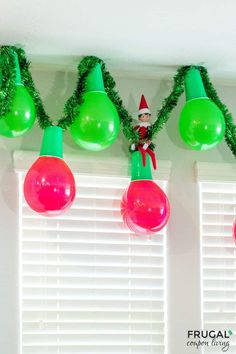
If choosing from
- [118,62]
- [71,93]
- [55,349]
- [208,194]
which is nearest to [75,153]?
[71,93]

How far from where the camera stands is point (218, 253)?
3258 millimetres

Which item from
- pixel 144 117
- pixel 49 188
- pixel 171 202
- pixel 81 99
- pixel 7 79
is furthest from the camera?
pixel 171 202

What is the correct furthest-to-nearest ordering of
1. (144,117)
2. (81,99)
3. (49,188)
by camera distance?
1. (144,117)
2. (81,99)
3. (49,188)

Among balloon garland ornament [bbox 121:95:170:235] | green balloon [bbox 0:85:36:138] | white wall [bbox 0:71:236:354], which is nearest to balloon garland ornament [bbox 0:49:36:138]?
green balloon [bbox 0:85:36:138]

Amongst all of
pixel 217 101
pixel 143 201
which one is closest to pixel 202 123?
pixel 217 101

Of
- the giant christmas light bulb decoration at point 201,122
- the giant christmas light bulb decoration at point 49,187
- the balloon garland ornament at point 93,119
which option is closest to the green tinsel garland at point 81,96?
the balloon garland ornament at point 93,119

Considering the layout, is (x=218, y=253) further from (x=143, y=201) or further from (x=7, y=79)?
(x=7, y=79)

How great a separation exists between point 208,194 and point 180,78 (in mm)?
636

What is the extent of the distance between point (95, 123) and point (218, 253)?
3.37 ft

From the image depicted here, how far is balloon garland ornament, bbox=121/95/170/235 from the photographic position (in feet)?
9.05

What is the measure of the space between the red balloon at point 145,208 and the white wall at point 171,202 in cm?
39

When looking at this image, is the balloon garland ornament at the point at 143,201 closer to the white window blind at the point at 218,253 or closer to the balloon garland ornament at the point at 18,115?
the white window blind at the point at 218,253

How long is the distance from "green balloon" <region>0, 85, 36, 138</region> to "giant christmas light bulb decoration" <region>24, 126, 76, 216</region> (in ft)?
0.53

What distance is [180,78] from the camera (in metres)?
3.12
